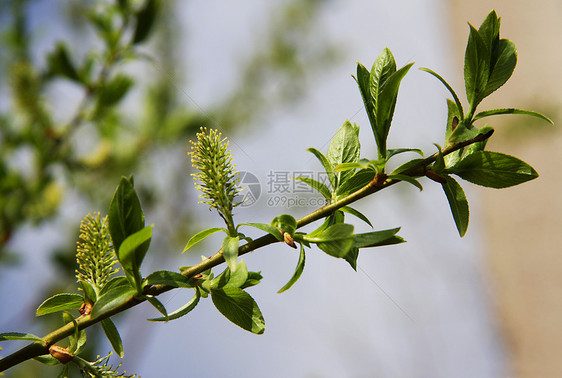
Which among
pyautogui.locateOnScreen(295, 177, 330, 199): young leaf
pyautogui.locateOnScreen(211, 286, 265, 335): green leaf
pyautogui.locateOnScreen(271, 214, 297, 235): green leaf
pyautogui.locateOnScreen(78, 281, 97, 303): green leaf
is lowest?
pyautogui.locateOnScreen(211, 286, 265, 335): green leaf

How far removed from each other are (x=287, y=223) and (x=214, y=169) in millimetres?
60

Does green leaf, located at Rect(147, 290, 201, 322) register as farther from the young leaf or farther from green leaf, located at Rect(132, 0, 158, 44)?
green leaf, located at Rect(132, 0, 158, 44)

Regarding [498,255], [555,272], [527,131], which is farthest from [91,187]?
[498,255]

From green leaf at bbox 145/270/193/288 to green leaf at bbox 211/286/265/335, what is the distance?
0.07 ft

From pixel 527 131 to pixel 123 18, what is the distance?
102 cm

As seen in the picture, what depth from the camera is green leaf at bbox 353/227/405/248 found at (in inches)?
8.7

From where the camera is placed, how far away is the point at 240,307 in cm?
25

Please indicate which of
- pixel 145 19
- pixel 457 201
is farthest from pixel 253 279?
pixel 145 19

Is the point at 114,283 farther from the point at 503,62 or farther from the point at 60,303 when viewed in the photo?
the point at 503,62

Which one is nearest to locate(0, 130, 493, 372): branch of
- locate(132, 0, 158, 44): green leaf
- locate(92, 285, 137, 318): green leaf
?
locate(92, 285, 137, 318): green leaf

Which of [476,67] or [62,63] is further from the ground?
[62,63]

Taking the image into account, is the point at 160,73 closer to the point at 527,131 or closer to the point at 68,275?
the point at 68,275

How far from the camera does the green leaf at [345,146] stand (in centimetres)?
28

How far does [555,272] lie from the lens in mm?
2475
